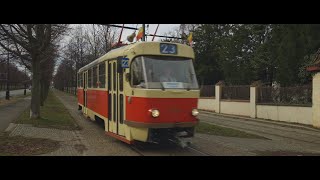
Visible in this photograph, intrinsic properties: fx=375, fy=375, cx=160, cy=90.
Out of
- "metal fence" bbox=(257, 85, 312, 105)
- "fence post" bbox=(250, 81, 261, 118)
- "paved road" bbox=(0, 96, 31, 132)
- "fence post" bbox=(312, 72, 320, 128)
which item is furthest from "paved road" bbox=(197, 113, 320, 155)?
"paved road" bbox=(0, 96, 31, 132)

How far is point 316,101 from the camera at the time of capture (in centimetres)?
1992

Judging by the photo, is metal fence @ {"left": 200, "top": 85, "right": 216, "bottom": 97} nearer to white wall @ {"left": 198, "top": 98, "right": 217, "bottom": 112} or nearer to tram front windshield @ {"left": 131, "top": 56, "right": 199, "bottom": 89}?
white wall @ {"left": 198, "top": 98, "right": 217, "bottom": 112}

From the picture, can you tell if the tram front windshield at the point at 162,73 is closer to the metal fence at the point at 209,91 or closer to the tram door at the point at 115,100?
the tram door at the point at 115,100

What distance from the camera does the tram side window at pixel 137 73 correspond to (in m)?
10.5

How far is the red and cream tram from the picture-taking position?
10.2m

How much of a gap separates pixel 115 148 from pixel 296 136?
31.0 feet

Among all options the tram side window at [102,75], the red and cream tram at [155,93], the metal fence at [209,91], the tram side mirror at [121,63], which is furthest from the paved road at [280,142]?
the metal fence at [209,91]

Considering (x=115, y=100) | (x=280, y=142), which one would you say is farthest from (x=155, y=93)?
(x=280, y=142)

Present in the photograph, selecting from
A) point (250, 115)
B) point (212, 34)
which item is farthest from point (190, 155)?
point (212, 34)

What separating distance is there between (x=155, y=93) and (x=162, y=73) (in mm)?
729

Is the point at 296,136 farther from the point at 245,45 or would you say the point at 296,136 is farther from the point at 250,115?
the point at 245,45

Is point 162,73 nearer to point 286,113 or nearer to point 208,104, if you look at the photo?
point 286,113

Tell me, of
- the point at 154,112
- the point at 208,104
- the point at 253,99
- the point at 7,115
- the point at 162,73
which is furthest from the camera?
the point at 208,104

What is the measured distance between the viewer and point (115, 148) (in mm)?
11297
